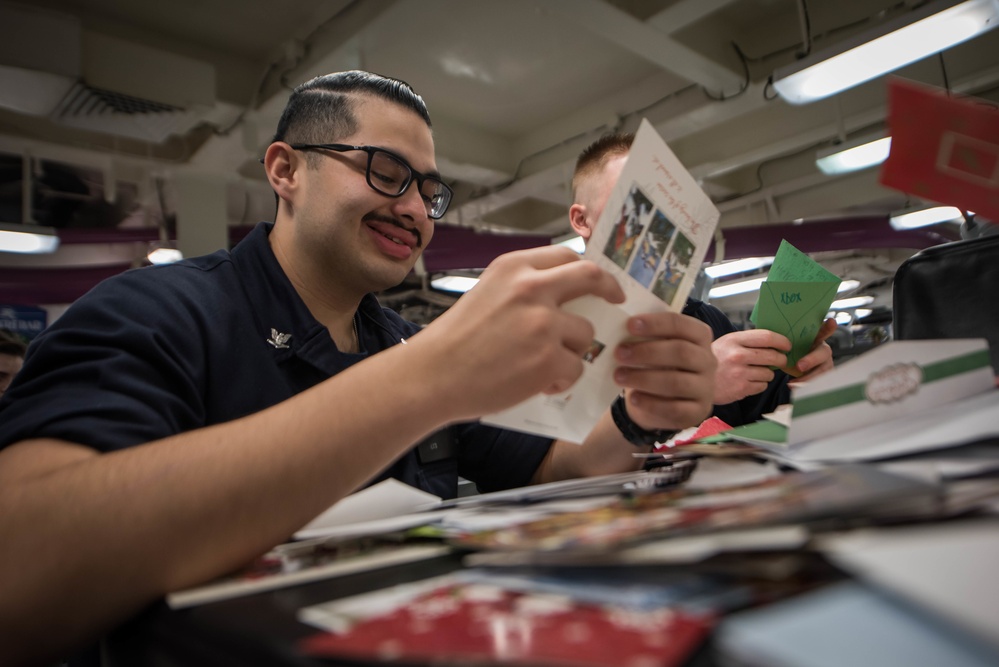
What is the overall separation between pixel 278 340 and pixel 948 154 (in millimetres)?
1112

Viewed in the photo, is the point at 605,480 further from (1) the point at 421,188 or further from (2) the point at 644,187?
(1) the point at 421,188

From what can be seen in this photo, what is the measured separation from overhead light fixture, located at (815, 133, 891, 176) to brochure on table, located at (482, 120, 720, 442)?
165 inches

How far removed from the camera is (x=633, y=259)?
727mm

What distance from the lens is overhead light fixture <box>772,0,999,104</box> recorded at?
8.92 feet

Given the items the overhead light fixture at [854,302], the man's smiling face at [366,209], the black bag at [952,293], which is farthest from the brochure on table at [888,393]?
the overhead light fixture at [854,302]

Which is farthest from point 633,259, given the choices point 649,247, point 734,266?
point 734,266

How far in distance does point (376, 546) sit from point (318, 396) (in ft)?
0.54

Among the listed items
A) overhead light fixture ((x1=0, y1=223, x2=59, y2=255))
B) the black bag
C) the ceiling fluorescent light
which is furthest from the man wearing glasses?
the ceiling fluorescent light

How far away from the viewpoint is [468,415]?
2.08 feet

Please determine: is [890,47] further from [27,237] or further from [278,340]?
[27,237]

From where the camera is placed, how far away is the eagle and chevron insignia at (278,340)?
1088 mm

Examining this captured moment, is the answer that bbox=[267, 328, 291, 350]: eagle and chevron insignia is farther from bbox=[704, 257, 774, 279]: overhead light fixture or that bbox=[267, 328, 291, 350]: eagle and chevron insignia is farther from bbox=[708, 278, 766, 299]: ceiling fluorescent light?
bbox=[708, 278, 766, 299]: ceiling fluorescent light

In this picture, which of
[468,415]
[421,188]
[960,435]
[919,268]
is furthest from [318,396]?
[919,268]

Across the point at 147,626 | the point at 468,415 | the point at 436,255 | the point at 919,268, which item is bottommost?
the point at 147,626
